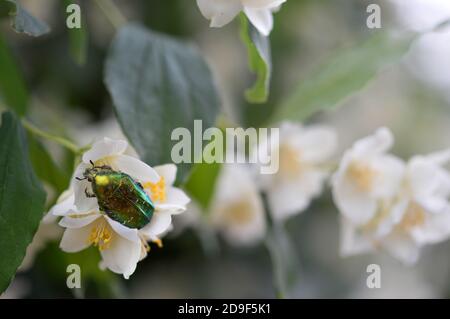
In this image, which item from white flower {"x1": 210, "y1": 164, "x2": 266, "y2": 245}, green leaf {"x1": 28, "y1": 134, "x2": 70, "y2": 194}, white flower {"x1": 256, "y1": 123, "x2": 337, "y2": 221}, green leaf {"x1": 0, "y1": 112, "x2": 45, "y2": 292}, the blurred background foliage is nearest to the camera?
green leaf {"x1": 0, "y1": 112, "x2": 45, "y2": 292}

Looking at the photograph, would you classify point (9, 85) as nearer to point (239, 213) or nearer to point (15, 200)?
point (15, 200)

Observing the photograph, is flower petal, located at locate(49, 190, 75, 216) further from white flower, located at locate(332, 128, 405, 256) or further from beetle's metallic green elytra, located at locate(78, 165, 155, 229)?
white flower, located at locate(332, 128, 405, 256)

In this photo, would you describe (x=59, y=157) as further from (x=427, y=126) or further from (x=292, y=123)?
(x=427, y=126)

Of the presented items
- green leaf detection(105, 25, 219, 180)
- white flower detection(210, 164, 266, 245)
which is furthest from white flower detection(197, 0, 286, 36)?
white flower detection(210, 164, 266, 245)

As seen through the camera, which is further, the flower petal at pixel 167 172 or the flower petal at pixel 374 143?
the flower petal at pixel 374 143

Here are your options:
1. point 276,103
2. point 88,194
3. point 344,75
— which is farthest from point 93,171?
point 276,103

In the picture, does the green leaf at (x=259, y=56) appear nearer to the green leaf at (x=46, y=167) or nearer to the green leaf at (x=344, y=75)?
the green leaf at (x=344, y=75)

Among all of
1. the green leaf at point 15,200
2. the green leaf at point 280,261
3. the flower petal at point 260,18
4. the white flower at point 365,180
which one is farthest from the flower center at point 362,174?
the green leaf at point 15,200
